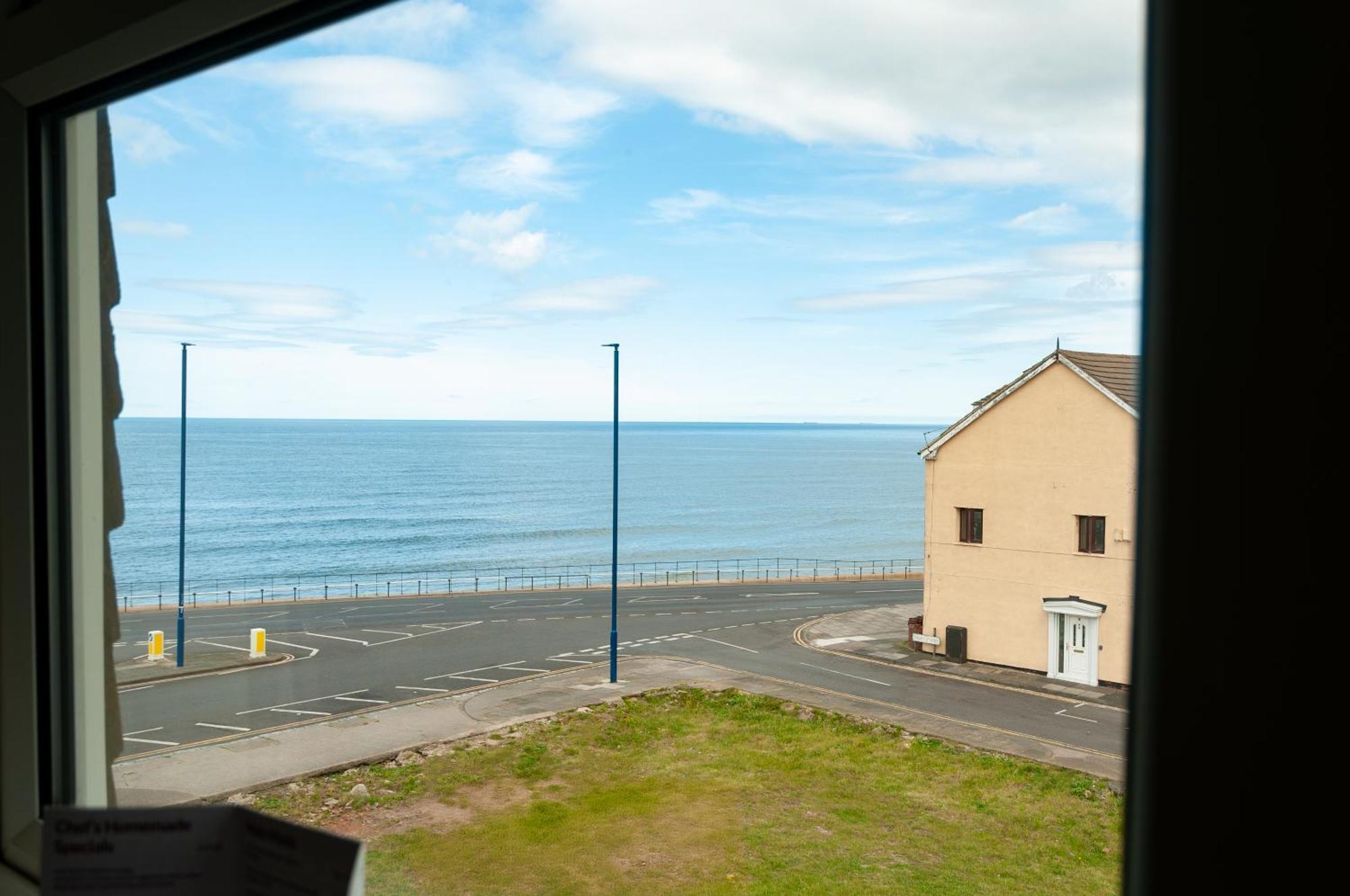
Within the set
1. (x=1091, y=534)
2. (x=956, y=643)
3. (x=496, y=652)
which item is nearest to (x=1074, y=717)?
(x=956, y=643)

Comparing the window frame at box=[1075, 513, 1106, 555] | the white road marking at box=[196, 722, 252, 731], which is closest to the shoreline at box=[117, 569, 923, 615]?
the white road marking at box=[196, 722, 252, 731]

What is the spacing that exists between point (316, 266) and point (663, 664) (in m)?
20.1

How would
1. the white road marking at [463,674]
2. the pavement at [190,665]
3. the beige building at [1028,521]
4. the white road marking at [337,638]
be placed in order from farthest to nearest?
the white road marking at [337,638] → the white road marking at [463,674] → the pavement at [190,665] → the beige building at [1028,521]

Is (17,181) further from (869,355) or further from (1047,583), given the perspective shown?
(1047,583)

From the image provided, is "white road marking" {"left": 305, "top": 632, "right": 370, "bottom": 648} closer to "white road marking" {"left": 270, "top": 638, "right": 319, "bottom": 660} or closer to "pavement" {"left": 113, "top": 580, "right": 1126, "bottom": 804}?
"pavement" {"left": 113, "top": 580, "right": 1126, "bottom": 804}

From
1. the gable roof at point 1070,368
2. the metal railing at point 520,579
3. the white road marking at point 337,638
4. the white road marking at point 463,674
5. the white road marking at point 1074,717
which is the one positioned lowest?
the metal railing at point 520,579

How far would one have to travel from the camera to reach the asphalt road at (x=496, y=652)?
6367mm

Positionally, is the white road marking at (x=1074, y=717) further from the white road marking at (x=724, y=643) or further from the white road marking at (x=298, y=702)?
the white road marking at (x=298, y=702)

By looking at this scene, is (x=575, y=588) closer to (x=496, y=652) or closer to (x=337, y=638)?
(x=337, y=638)

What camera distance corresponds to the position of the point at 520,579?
18375 mm

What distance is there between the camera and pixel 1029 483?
5.16m

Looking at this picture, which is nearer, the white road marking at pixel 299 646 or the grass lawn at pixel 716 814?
the grass lawn at pixel 716 814

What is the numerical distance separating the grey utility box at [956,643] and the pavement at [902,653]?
75 mm

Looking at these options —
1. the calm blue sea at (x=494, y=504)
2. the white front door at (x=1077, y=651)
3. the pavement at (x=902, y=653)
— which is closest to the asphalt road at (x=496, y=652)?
the pavement at (x=902, y=653)
